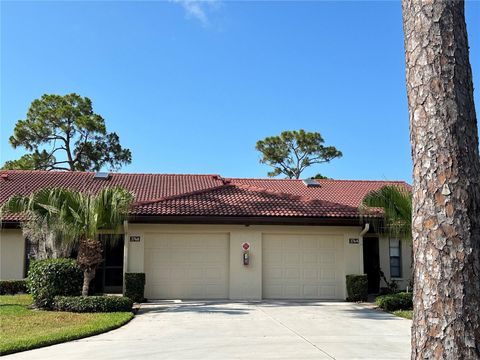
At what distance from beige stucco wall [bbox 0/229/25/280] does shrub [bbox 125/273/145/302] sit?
5.01 m

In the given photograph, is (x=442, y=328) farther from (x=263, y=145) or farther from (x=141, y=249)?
(x=263, y=145)

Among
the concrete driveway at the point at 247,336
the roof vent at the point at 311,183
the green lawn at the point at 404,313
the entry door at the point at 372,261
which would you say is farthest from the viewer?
the roof vent at the point at 311,183

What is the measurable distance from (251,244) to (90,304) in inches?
239

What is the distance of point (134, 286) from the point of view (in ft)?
51.7

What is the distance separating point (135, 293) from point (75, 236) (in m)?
2.96

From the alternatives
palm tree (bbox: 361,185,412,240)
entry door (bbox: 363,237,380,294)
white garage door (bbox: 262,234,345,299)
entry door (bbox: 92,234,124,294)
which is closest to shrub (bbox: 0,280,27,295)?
entry door (bbox: 92,234,124,294)

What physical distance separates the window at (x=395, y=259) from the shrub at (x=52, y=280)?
11653 millimetres

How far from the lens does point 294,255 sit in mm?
17375

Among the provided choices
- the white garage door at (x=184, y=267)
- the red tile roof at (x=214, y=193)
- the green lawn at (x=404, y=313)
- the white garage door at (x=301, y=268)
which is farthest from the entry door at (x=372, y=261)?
the white garage door at (x=184, y=267)

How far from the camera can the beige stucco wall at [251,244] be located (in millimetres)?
16875

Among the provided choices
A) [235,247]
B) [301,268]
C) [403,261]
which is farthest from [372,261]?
[235,247]

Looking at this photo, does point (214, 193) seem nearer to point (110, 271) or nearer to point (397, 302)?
point (110, 271)

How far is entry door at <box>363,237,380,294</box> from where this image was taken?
19438mm

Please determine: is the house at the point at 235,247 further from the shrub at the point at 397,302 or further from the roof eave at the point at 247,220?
the shrub at the point at 397,302
